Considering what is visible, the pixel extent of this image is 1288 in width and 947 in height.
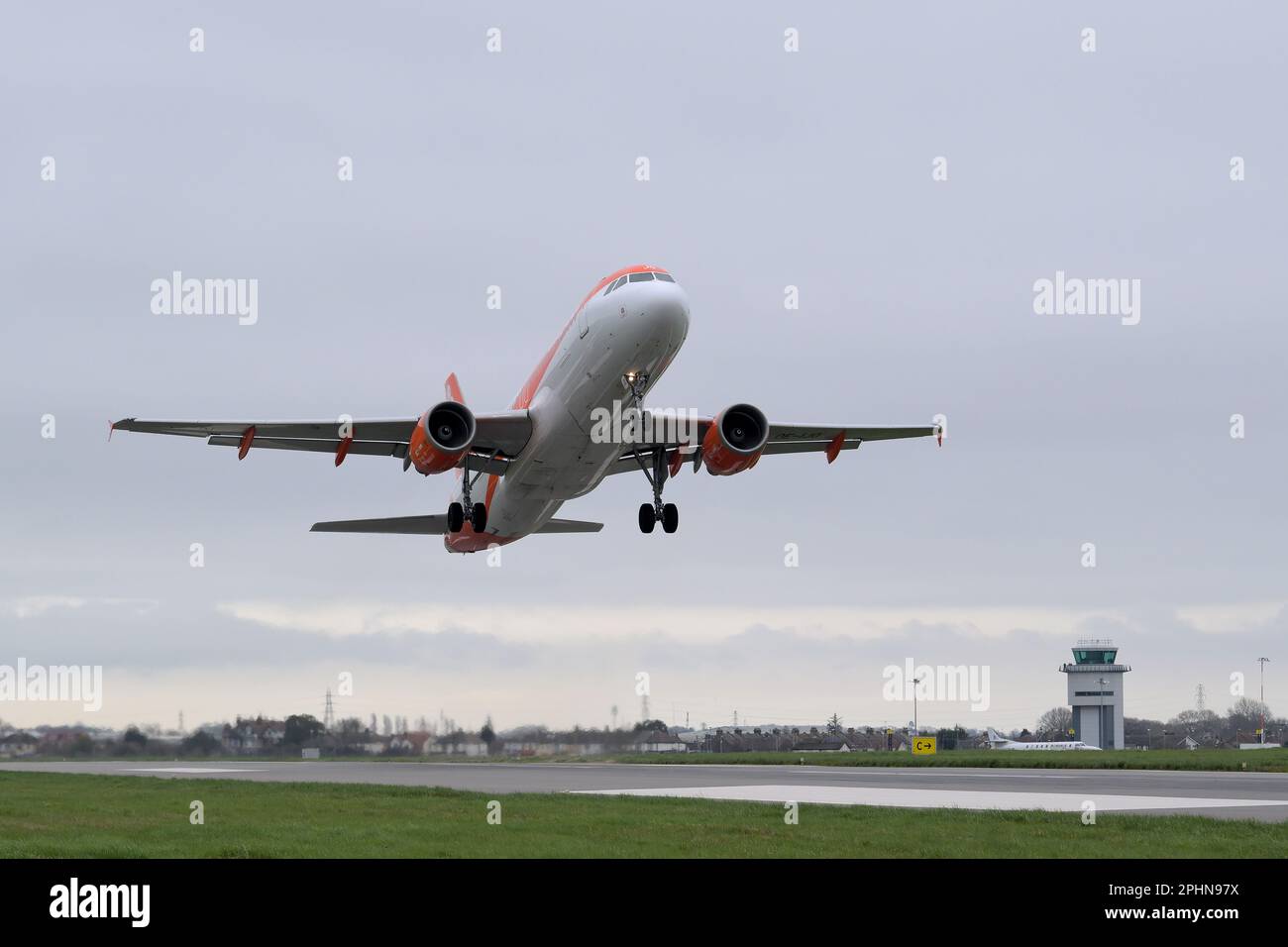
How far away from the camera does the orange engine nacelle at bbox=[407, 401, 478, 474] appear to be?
3775 cm

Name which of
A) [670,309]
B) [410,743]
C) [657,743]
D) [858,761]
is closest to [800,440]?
[670,309]

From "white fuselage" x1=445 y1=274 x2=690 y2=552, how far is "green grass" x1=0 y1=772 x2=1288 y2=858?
9.30m

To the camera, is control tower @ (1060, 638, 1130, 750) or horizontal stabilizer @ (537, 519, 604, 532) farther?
control tower @ (1060, 638, 1130, 750)

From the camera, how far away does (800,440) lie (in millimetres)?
45656

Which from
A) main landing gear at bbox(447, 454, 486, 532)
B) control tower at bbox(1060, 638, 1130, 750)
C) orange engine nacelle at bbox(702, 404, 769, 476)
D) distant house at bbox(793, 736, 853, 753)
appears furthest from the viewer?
control tower at bbox(1060, 638, 1130, 750)

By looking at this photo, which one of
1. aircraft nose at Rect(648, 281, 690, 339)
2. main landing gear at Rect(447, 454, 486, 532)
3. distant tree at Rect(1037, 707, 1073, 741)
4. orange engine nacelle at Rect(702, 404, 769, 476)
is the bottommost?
distant tree at Rect(1037, 707, 1073, 741)

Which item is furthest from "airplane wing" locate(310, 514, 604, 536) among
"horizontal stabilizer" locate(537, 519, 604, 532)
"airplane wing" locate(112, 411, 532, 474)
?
"airplane wing" locate(112, 411, 532, 474)

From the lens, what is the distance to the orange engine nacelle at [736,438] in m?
38.8

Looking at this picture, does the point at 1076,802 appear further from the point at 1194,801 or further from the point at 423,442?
the point at 423,442

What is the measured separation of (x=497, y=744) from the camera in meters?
67.1

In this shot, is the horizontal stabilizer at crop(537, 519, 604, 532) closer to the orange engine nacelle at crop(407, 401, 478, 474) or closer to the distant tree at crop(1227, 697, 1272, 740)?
the orange engine nacelle at crop(407, 401, 478, 474)

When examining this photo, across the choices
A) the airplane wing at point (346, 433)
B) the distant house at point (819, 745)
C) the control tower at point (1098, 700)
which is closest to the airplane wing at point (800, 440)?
the airplane wing at point (346, 433)
